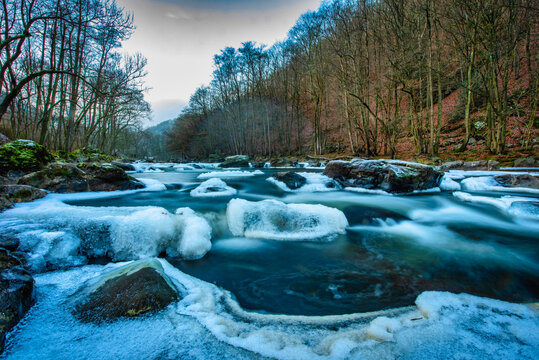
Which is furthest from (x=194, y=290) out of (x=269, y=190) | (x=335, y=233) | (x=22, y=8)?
(x=22, y=8)

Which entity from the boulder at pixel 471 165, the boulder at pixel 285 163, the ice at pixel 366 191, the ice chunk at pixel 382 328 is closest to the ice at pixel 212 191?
the ice at pixel 366 191

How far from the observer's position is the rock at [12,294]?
1.47 m

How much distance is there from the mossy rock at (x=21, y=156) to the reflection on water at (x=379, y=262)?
105 inches

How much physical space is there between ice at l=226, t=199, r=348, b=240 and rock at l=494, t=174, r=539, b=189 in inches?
242

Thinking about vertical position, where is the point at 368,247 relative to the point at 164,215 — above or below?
below

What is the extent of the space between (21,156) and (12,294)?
6562mm

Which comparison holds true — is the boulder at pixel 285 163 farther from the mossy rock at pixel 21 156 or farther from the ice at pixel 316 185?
the mossy rock at pixel 21 156

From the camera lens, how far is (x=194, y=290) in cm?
218

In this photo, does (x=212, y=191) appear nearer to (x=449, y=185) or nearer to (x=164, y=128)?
(x=449, y=185)

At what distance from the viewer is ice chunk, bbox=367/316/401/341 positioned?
1.51m

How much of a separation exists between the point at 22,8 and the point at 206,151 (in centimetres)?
2783

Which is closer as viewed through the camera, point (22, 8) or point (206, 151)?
point (22, 8)

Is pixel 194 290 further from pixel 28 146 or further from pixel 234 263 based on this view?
pixel 28 146

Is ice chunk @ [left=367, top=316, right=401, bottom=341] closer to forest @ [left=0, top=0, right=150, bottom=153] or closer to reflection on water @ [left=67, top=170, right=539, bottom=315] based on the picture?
reflection on water @ [left=67, top=170, right=539, bottom=315]
